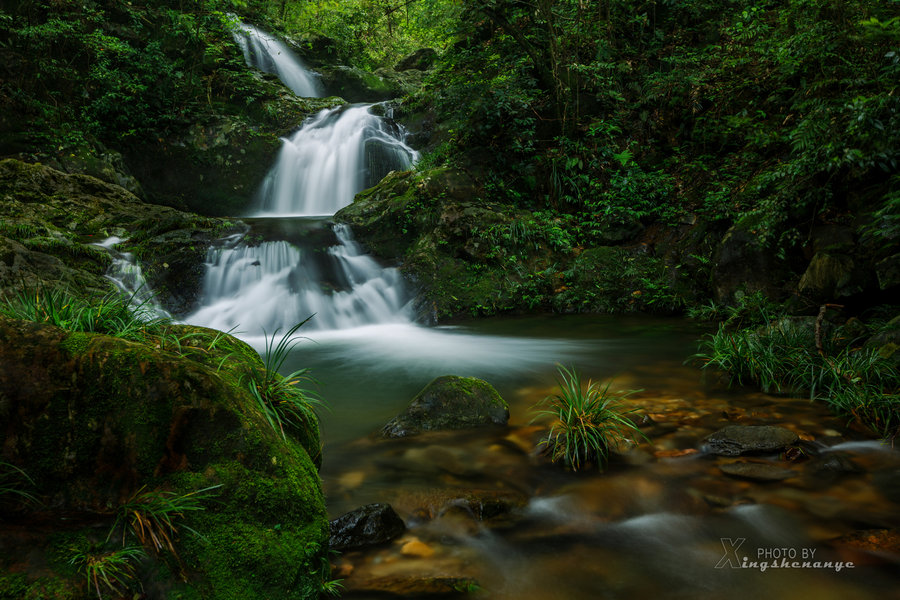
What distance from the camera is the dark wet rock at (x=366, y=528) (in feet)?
8.26

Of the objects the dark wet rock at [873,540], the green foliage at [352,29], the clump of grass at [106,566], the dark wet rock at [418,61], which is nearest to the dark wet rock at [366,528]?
the clump of grass at [106,566]

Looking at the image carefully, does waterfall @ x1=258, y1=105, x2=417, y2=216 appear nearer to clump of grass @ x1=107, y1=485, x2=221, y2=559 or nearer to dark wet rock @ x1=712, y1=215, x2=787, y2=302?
dark wet rock @ x1=712, y1=215, x2=787, y2=302

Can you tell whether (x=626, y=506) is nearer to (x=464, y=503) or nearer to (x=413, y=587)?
(x=464, y=503)

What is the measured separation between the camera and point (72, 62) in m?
12.6

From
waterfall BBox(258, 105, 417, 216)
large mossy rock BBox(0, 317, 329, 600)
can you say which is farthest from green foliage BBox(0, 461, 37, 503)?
waterfall BBox(258, 105, 417, 216)

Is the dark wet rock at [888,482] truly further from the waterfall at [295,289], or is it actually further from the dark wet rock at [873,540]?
the waterfall at [295,289]

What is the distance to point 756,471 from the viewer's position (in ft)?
10.5

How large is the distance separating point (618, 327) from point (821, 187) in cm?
339

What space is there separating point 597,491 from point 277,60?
2160 centimetres

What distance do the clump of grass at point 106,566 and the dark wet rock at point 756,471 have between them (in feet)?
11.1

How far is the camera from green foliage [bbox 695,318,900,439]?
12.6 feet

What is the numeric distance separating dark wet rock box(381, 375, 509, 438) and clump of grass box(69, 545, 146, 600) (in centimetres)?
261

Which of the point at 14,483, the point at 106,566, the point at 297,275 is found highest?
the point at 297,275

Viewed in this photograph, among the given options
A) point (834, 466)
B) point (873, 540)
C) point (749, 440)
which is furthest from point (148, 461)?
point (834, 466)
